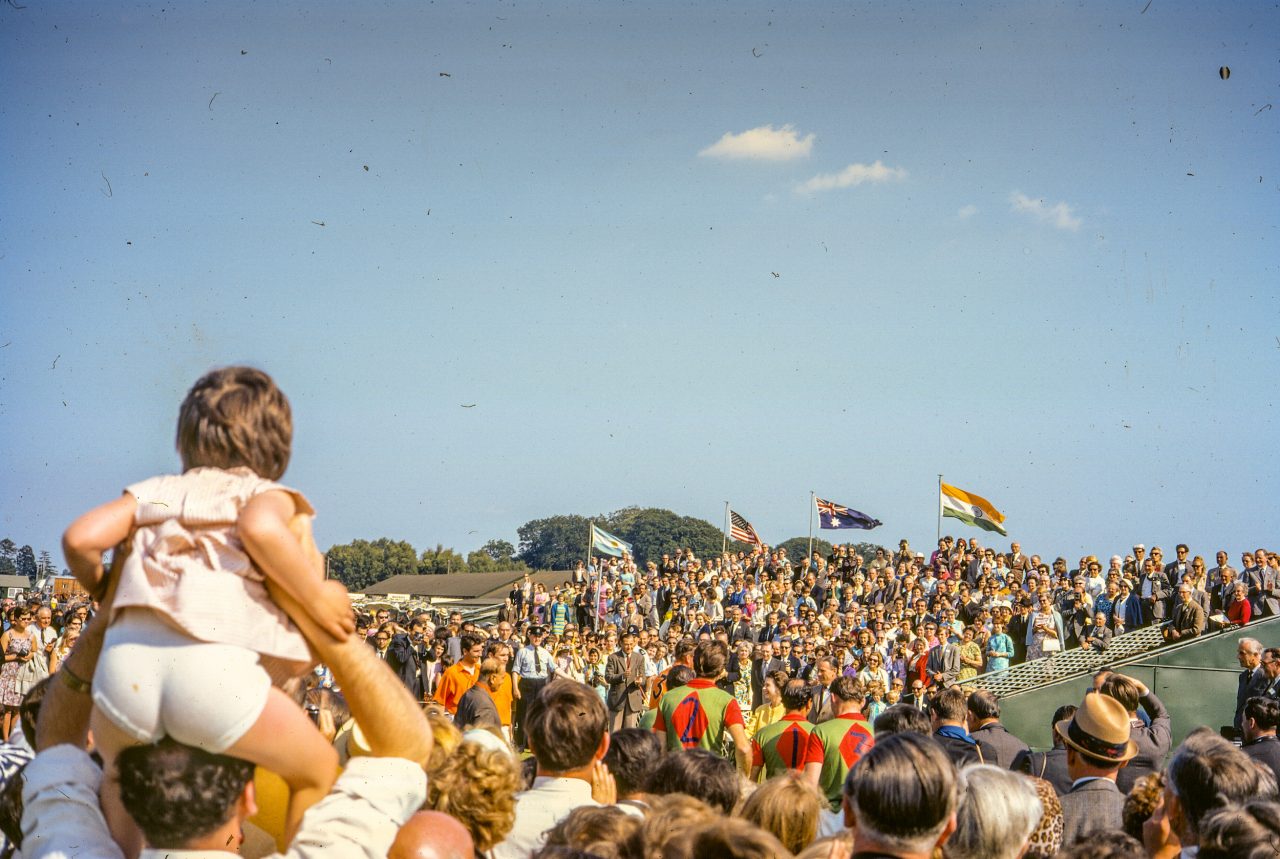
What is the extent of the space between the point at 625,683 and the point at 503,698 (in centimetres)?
515

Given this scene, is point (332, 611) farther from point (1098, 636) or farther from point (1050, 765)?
point (1098, 636)

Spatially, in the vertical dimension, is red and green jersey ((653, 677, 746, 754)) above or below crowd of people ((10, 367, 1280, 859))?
below

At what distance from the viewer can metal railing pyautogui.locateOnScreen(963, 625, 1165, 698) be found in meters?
18.4

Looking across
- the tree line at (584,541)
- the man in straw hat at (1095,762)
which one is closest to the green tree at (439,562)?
the tree line at (584,541)

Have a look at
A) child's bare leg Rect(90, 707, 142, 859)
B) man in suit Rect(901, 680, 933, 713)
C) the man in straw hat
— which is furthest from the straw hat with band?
man in suit Rect(901, 680, 933, 713)

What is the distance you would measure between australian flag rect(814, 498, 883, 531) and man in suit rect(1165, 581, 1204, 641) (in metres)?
13.9

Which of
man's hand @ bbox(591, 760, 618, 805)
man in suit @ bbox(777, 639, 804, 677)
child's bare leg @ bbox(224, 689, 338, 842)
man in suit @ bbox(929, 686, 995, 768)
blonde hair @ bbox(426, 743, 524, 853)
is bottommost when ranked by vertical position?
man in suit @ bbox(777, 639, 804, 677)

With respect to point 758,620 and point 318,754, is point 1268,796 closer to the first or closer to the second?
point 318,754

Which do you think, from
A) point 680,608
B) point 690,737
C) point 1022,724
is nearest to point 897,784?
point 690,737

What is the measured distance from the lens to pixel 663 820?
3.40 meters

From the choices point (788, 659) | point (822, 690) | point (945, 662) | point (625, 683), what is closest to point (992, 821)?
point (822, 690)

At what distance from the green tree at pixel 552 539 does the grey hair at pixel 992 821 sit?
11605cm

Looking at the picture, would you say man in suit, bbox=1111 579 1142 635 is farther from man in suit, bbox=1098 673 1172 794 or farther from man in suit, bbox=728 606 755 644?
man in suit, bbox=1098 673 1172 794

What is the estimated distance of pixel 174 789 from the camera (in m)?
2.32
